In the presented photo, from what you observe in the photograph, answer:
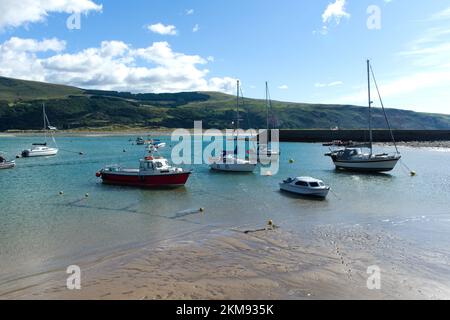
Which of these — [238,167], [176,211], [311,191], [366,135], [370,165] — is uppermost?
[366,135]

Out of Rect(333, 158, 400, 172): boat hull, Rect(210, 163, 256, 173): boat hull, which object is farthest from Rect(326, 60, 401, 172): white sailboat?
Rect(210, 163, 256, 173): boat hull

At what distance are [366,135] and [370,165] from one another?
82.4m

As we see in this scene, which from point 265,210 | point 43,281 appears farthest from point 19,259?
point 265,210

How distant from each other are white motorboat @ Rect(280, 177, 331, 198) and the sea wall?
103620 millimetres

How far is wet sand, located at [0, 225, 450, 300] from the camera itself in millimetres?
15648

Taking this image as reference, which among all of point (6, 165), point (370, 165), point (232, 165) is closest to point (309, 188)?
point (232, 165)

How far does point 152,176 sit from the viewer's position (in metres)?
45.2

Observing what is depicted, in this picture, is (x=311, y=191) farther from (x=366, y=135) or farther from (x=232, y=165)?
(x=366, y=135)

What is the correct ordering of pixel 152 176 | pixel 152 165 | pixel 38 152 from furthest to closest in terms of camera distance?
pixel 38 152 → pixel 152 165 → pixel 152 176

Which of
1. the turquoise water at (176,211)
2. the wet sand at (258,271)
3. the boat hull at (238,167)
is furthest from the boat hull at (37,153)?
the wet sand at (258,271)

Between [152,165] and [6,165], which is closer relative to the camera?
[152,165]

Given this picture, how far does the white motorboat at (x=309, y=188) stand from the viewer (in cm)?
3697
